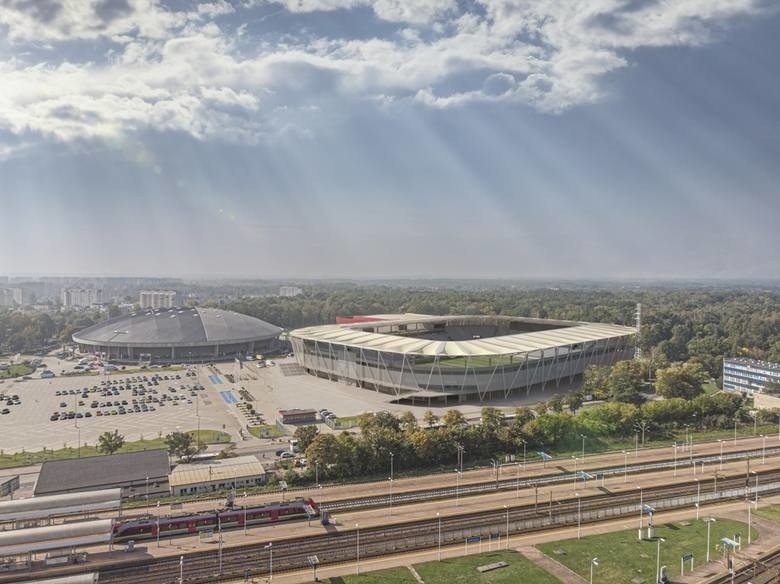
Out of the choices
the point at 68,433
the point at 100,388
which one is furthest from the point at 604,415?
the point at 100,388

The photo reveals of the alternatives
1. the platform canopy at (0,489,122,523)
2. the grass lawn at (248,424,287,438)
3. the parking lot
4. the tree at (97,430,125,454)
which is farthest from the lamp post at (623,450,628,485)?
the tree at (97,430,125,454)

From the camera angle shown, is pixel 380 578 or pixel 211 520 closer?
pixel 380 578

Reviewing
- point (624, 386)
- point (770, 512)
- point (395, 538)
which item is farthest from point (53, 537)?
point (624, 386)

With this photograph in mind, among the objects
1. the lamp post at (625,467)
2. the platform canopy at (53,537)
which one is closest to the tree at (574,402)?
the lamp post at (625,467)

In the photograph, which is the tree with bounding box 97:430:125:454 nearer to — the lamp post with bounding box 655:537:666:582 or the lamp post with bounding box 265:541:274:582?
the lamp post with bounding box 265:541:274:582

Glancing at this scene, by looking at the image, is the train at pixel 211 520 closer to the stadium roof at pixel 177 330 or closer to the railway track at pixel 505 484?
the railway track at pixel 505 484

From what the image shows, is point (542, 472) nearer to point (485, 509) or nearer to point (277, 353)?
point (485, 509)

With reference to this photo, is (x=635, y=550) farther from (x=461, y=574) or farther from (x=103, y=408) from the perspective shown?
(x=103, y=408)
